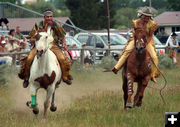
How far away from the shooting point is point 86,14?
253 ft

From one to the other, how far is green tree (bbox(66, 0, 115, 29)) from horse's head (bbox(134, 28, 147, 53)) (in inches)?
2475

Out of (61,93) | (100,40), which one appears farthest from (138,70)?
(100,40)

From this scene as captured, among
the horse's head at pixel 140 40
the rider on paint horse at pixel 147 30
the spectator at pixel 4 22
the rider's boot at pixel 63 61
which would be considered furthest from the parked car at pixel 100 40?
the horse's head at pixel 140 40

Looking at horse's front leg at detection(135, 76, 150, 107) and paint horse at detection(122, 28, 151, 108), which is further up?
paint horse at detection(122, 28, 151, 108)

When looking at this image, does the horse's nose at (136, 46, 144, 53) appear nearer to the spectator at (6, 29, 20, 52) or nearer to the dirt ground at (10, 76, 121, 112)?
the dirt ground at (10, 76, 121, 112)

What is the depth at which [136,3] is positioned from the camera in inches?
7490

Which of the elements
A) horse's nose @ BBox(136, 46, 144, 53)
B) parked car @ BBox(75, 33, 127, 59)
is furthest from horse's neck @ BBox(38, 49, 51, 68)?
parked car @ BBox(75, 33, 127, 59)

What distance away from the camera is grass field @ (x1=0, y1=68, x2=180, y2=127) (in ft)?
35.1

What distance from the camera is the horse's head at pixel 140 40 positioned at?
12.2 meters

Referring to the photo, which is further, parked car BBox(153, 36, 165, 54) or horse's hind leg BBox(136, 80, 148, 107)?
parked car BBox(153, 36, 165, 54)

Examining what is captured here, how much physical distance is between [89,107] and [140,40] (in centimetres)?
218

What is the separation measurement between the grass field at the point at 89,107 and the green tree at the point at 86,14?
188ft

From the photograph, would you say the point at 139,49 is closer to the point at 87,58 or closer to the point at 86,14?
the point at 87,58

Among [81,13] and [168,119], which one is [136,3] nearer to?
[81,13]
